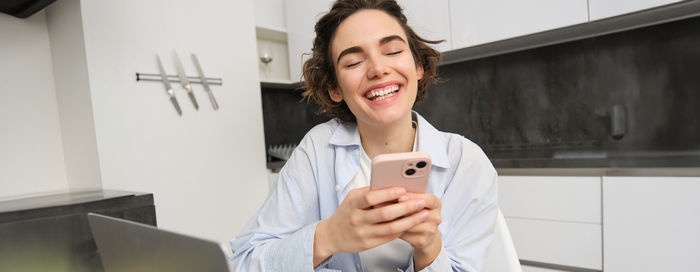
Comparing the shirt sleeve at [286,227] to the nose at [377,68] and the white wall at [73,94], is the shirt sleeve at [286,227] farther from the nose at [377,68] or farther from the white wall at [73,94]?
the white wall at [73,94]

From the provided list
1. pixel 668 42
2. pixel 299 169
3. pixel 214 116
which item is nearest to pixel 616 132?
pixel 668 42

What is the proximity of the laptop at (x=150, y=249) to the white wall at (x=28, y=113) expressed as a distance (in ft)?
5.31

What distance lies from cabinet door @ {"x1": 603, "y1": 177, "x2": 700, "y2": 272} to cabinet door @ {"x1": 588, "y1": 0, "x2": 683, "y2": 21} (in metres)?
0.65

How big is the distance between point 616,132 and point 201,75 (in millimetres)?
2064

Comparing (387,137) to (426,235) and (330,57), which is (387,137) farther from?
(426,235)

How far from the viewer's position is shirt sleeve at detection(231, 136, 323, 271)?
2.06 feet

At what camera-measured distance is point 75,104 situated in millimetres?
1695

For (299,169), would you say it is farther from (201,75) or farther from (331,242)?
(201,75)

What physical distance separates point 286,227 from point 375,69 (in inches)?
14.7

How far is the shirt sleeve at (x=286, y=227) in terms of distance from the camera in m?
0.63

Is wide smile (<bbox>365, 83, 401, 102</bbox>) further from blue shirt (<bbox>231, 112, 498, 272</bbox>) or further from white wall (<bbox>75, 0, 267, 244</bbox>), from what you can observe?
white wall (<bbox>75, 0, 267, 244</bbox>)

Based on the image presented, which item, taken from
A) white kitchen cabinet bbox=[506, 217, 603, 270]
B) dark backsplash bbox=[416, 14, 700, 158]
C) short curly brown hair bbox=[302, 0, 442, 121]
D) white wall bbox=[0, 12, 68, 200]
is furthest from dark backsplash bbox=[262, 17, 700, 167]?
white wall bbox=[0, 12, 68, 200]

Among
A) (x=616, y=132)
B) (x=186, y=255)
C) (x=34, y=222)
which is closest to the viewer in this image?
(x=186, y=255)

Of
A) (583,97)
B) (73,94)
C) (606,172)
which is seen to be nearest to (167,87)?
(73,94)
